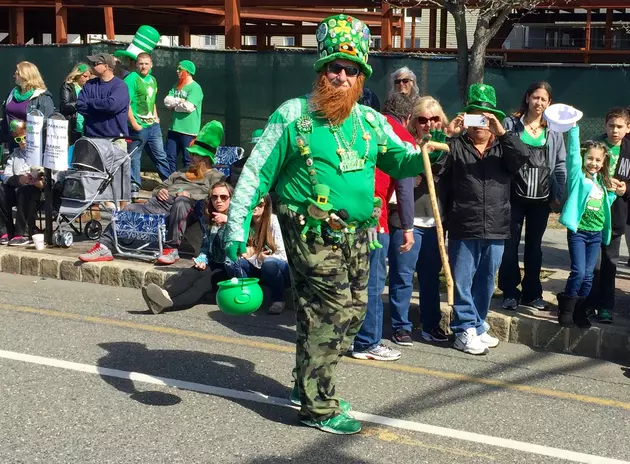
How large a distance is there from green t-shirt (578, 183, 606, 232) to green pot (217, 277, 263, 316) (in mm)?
3056

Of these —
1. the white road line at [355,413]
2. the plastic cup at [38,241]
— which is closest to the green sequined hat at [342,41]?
the white road line at [355,413]

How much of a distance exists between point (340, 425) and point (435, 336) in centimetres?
219

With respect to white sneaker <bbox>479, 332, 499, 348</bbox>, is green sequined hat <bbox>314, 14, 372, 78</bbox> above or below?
above

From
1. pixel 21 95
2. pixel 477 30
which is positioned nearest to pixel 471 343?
pixel 477 30

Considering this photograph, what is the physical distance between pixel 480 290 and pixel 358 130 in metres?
2.25

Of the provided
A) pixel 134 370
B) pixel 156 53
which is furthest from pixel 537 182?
pixel 156 53

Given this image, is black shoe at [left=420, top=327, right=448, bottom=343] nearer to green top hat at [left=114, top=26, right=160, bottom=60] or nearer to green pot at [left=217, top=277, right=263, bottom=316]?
green pot at [left=217, top=277, right=263, bottom=316]

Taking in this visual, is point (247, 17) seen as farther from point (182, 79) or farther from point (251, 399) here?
point (251, 399)

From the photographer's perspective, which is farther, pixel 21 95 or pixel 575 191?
pixel 21 95

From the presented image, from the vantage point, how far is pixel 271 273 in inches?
314

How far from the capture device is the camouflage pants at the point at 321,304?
5.22m

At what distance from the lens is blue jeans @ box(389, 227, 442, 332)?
7129mm

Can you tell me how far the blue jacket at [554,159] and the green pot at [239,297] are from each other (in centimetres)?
308

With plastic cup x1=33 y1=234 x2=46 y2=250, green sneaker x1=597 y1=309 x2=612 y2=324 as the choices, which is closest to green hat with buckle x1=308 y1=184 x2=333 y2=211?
green sneaker x1=597 y1=309 x2=612 y2=324
